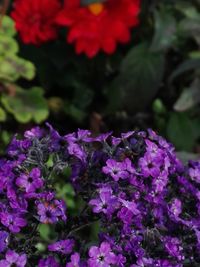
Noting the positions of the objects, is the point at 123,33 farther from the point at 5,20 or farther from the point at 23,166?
the point at 23,166

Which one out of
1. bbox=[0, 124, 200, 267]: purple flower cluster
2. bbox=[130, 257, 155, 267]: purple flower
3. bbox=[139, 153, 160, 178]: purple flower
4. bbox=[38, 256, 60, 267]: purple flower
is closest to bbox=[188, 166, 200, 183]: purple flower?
bbox=[0, 124, 200, 267]: purple flower cluster

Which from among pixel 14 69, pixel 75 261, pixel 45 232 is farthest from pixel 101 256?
pixel 14 69

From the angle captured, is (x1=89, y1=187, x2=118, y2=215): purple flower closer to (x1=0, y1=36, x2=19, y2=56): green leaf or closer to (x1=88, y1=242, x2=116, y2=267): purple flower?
(x1=88, y1=242, x2=116, y2=267): purple flower

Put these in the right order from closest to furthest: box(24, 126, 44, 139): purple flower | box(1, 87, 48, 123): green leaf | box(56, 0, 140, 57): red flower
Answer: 1. box(24, 126, 44, 139): purple flower
2. box(1, 87, 48, 123): green leaf
3. box(56, 0, 140, 57): red flower

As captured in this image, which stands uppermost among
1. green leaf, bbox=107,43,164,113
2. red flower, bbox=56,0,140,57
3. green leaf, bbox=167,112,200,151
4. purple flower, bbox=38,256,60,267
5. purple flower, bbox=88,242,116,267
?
purple flower, bbox=88,242,116,267

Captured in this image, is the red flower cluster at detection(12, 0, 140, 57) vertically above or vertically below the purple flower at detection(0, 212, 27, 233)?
below

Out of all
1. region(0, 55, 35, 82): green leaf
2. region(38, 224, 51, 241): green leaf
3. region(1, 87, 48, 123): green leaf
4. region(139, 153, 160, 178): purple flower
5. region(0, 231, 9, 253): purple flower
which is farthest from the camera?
region(1, 87, 48, 123): green leaf

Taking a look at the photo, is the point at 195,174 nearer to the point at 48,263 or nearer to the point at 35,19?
the point at 48,263
